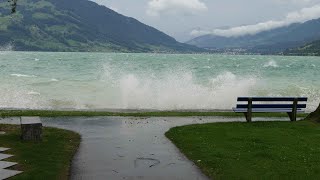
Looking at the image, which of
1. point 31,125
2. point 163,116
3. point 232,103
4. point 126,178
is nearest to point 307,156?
point 126,178

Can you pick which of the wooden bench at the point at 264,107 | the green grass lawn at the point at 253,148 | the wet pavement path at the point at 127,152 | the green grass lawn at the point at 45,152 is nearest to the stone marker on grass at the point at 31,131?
the green grass lawn at the point at 45,152

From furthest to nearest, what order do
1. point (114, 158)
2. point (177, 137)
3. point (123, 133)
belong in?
point (123, 133), point (177, 137), point (114, 158)

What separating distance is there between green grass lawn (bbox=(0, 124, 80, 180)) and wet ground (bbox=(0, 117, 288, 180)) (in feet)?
1.21

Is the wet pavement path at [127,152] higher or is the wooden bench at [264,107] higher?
the wooden bench at [264,107]

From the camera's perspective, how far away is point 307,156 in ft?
46.0

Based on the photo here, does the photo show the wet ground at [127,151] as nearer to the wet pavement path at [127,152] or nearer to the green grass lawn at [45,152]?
the wet pavement path at [127,152]

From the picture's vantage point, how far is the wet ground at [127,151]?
474 inches

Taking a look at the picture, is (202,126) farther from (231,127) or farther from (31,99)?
(31,99)

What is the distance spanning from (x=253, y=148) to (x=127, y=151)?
443cm

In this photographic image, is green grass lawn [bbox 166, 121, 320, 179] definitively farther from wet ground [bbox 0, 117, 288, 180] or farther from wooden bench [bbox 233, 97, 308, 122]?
wooden bench [bbox 233, 97, 308, 122]

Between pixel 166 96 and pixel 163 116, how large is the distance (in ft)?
69.7

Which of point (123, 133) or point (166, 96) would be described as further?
point (166, 96)

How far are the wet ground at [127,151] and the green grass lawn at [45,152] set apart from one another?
0.37 meters

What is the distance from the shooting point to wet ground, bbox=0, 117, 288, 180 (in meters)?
12.0
